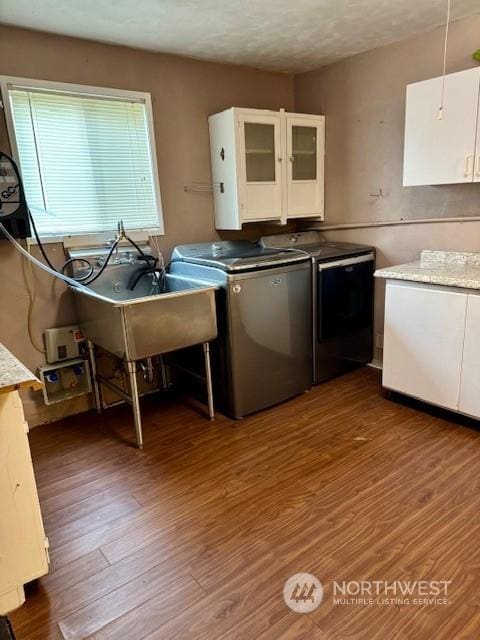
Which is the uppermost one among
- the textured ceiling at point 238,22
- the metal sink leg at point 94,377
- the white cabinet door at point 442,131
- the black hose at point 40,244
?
the textured ceiling at point 238,22


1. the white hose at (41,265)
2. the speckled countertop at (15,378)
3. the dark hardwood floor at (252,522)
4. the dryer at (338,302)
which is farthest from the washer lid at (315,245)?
the speckled countertop at (15,378)

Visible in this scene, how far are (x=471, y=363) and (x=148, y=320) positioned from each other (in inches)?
69.8

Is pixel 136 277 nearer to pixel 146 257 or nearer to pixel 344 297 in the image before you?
pixel 146 257

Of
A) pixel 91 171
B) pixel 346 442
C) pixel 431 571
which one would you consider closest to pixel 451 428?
pixel 346 442

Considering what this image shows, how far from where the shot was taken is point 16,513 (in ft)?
4.66

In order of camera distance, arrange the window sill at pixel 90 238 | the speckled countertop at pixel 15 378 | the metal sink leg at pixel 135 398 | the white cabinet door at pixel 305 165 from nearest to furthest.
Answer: the speckled countertop at pixel 15 378
the metal sink leg at pixel 135 398
the window sill at pixel 90 238
the white cabinet door at pixel 305 165

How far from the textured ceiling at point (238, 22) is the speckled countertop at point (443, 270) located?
4.57 feet

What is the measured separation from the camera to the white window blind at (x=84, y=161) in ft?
8.30

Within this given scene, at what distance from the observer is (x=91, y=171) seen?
2756 millimetres

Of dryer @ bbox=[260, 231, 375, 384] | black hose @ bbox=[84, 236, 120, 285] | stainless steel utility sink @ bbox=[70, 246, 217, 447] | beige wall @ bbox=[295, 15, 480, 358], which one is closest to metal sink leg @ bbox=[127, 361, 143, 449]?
stainless steel utility sink @ bbox=[70, 246, 217, 447]

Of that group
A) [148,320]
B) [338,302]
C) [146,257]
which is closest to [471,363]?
[338,302]

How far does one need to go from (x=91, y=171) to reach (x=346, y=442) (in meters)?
2.30

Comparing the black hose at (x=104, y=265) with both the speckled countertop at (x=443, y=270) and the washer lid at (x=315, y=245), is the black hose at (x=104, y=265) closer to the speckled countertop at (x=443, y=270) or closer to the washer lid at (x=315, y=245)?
the washer lid at (x=315, y=245)

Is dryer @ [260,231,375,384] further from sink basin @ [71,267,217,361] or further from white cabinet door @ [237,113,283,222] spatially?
sink basin @ [71,267,217,361]
